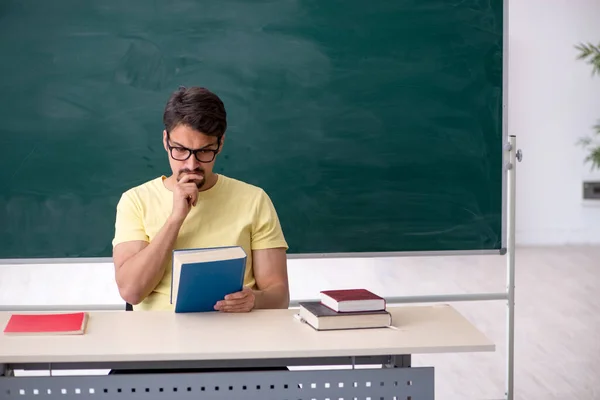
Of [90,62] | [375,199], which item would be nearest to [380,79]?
[375,199]

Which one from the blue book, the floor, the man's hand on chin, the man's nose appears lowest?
the floor

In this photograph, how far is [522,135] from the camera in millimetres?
8328

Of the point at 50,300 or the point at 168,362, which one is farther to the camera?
the point at 50,300

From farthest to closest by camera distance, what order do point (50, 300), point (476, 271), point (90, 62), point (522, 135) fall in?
point (522, 135) → point (476, 271) → point (50, 300) → point (90, 62)

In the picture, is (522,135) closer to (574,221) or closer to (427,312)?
(574,221)

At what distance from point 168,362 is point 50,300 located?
15.8 feet

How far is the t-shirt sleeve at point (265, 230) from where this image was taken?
103 inches

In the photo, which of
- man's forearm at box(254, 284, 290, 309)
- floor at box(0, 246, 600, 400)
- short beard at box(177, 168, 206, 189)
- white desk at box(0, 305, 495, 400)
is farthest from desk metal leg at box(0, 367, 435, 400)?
floor at box(0, 246, 600, 400)

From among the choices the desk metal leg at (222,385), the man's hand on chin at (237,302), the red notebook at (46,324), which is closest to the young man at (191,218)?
the man's hand on chin at (237,302)

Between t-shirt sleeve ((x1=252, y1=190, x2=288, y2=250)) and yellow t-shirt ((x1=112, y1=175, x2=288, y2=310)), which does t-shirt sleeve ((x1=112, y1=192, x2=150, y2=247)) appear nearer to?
yellow t-shirt ((x1=112, y1=175, x2=288, y2=310))

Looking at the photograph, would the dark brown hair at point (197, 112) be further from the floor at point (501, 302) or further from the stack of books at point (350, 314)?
the floor at point (501, 302)

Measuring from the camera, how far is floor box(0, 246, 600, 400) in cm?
421

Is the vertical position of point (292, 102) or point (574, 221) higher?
point (292, 102)

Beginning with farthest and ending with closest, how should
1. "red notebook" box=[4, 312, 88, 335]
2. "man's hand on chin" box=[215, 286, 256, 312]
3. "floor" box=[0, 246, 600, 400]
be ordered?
"floor" box=[0, 246, 600, 400] < "man's hand on chin" box=[215, 286, 256, 312] < "red notebook" box=[4, 312, 88, 335]
